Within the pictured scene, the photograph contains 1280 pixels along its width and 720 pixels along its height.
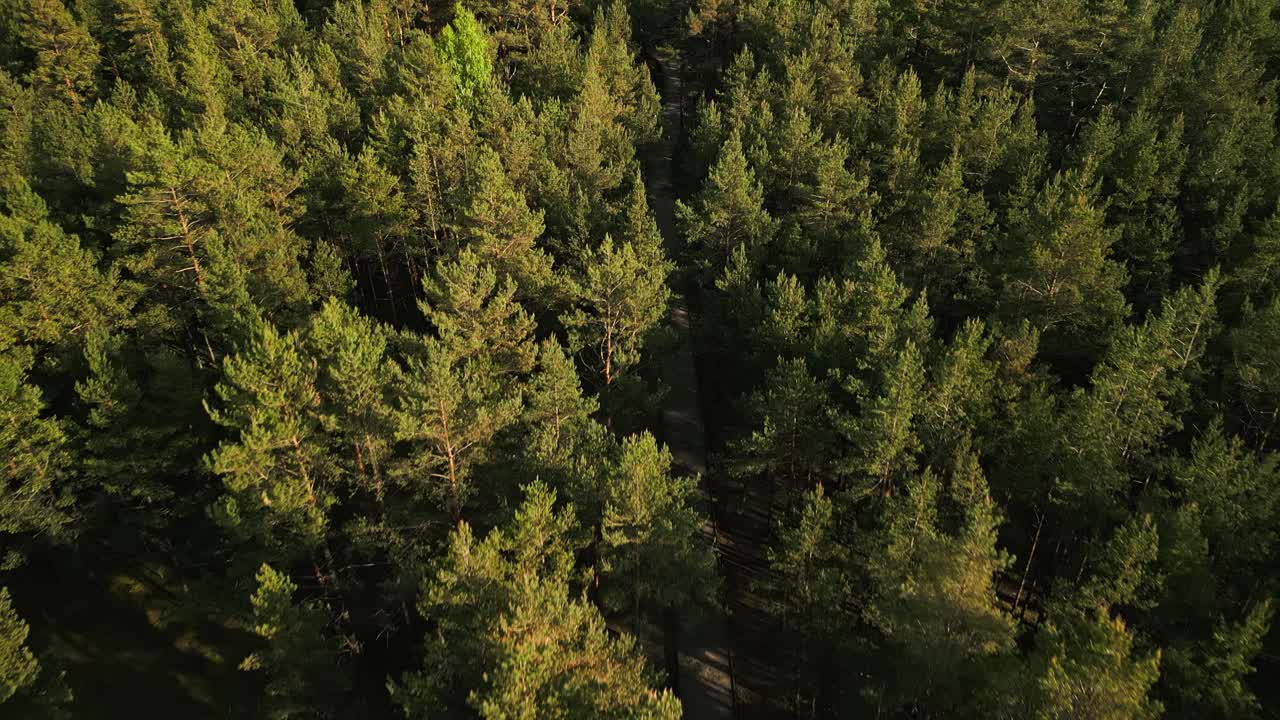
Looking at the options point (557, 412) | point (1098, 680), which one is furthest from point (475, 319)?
point (1098, 680)

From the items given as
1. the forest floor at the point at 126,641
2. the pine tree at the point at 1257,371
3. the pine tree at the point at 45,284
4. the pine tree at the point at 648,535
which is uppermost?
the pine tree at the point at 1257,371

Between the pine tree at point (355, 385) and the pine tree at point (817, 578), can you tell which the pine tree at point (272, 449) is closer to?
the pine tree at point (355, 385)

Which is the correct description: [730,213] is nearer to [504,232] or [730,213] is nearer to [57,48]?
[504,232]

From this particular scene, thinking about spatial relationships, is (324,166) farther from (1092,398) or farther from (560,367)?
(1092,398)

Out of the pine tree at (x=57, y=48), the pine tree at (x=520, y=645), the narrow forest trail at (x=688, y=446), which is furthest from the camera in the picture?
the pine tree at (x=57, y=48)

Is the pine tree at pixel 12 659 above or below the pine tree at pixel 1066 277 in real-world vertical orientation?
below

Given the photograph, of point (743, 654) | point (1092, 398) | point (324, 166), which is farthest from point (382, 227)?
point (1092, 398)

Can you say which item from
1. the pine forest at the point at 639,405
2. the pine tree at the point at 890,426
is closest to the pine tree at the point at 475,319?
the pine forest at the point at 639,405

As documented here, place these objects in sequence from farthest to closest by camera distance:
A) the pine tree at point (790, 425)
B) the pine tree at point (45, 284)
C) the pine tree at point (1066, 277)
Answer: the pine tree at point (1066, 277) < the pine tree at point (45, 284) < the pine tree at point (790, 425)

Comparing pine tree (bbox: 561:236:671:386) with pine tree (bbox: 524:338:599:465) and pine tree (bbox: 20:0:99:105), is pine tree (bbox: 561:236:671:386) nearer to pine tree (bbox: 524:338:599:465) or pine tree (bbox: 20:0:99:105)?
pine tree (bbox: 524:338:599:465)
